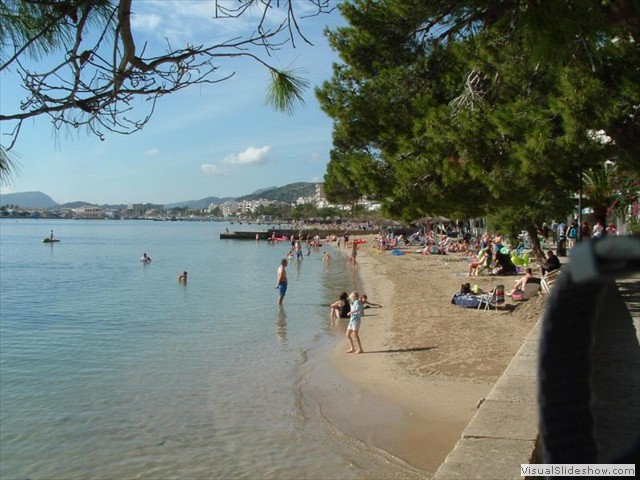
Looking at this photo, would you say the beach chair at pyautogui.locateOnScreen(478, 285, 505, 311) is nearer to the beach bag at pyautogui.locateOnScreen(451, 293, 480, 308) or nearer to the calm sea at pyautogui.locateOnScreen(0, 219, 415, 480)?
the beach bag at pyautogui.locateOnScreen(451, 293, 480, 308)

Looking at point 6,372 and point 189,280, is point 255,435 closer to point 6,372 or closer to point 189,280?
point 6,372

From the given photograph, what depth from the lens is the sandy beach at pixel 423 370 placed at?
7.86 metres

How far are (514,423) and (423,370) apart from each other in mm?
6562

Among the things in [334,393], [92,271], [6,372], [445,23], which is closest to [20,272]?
[92,271]

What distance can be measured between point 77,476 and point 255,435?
2.26 meters

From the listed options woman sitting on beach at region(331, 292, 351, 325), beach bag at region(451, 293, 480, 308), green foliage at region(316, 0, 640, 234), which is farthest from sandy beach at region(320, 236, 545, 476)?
green foliage at region(316, 0, 640, 234)

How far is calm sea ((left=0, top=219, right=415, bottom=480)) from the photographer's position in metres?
7.36

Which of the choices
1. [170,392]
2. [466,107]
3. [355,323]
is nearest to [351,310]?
[355,323]

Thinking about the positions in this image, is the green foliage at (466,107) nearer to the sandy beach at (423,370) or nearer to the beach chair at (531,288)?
the sandy beach at (423,370)

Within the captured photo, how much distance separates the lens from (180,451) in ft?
25.4

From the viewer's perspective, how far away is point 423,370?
10.7 m

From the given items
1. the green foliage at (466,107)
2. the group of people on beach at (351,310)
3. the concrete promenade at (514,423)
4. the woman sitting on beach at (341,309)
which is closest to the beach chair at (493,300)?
the group of people on beach at (351,310)

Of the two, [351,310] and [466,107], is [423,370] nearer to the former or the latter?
[351,310]

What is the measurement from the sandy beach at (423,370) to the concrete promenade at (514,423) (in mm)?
2033
